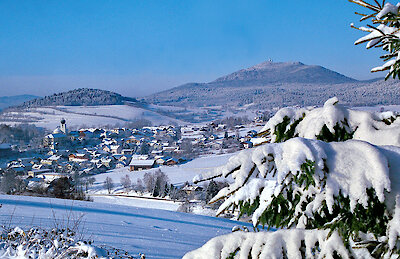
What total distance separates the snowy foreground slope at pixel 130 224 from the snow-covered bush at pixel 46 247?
1.31ft

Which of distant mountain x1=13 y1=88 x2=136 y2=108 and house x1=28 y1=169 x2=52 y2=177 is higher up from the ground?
distant mountain x1=13 y1=88 x2=136 y2=108

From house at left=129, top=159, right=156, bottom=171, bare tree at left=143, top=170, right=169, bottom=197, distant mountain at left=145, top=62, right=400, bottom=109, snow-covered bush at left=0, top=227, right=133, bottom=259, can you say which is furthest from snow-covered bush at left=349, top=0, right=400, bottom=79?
distant mountain at left=145, top=62, right=400, bottom=109

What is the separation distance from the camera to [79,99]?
4080 inches

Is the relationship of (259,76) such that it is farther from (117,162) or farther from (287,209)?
(287,209)

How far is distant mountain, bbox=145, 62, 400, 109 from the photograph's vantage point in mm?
110438

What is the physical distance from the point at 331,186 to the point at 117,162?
3898 centimetres

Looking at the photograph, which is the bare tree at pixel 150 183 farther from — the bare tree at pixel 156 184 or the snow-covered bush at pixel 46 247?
the snow-covered bush at pixel 46 247

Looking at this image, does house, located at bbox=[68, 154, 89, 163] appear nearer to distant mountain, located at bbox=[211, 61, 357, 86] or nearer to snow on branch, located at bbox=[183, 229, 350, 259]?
snow on branch, located at bbox=[183, 229, 350, 259]

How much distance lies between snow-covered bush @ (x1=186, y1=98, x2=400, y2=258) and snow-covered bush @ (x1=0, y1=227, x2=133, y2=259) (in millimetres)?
1927

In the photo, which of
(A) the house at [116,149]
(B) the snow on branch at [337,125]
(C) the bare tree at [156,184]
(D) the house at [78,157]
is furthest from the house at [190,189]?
(A) the house at [116,149]

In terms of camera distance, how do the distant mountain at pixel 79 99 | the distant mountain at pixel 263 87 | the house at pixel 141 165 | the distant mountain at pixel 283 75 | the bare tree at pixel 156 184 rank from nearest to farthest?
the bare tree at pixel 156 184 → the house at pixel 141 165 → the distant mountain at pixel 79 99 → the distant mountain at pixel 263 87 → the distant mountain at pixel 283 75

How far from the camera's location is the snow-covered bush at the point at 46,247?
2.49 metres

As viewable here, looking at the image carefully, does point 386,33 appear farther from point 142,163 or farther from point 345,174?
point 142,163

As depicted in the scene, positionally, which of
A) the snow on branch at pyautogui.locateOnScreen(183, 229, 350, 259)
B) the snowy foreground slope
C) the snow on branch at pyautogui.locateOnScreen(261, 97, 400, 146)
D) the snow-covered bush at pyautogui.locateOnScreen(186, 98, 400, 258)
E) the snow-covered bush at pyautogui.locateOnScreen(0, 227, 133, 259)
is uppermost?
the snow on branch at pyautogui.locateOnScreen(261, 97, 400, 146)
